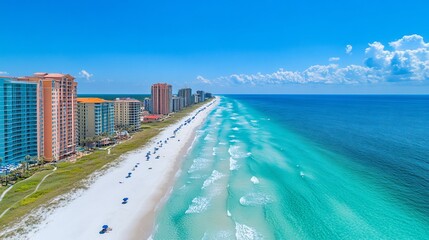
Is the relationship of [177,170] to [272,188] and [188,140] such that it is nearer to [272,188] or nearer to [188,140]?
[272,188]


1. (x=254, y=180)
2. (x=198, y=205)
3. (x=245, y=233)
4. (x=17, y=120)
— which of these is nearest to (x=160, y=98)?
(x=17, y=120)

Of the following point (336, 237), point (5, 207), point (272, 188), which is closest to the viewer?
point (336, 237)

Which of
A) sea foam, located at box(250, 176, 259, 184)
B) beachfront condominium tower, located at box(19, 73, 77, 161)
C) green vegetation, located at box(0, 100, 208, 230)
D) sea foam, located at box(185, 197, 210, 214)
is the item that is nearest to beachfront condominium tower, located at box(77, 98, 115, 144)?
beachfront condominium tower, located at box(19, 73, 77, 161)

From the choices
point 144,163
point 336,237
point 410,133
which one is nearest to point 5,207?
point 144,163

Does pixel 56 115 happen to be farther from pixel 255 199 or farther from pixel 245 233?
pixel 245 233

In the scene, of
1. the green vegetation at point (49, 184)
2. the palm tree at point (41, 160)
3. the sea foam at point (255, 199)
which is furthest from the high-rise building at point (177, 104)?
the sea foam at point (255, 199)

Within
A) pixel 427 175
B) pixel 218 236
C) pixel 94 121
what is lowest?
pixel 218 236

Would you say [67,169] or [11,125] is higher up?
[11,125]

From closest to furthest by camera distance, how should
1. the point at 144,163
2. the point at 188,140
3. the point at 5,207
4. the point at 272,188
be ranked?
the point at 5,207, the point at 272,188, the point at 144,163, the point at 188,140
